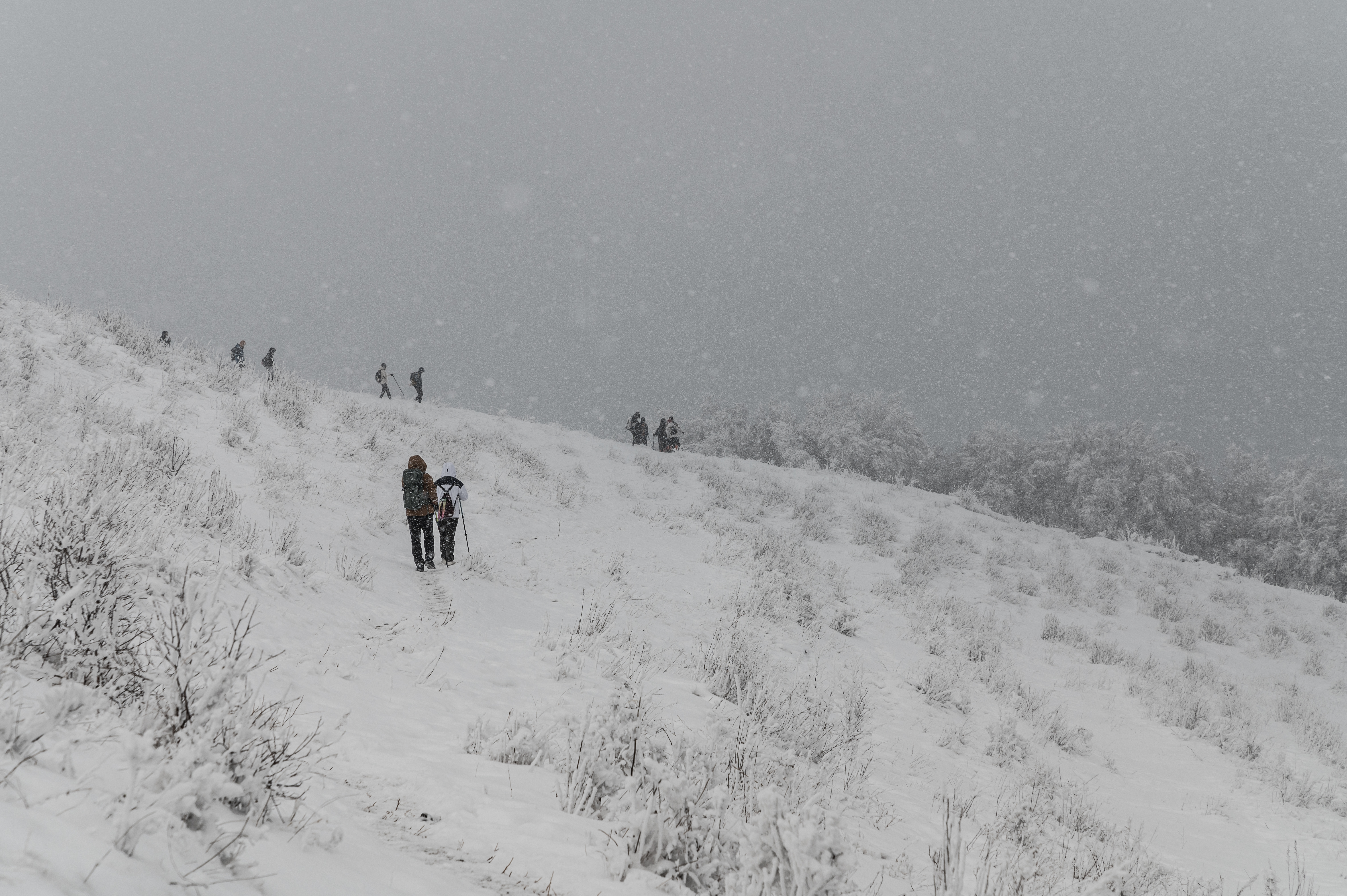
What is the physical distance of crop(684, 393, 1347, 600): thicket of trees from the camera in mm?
37812

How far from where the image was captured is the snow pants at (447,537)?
890 centimetres

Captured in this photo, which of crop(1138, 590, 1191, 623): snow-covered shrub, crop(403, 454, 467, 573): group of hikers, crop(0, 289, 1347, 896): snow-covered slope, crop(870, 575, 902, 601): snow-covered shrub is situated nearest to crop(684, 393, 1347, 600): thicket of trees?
crop(1138, 590, 1191, 623): snow-covered shrub

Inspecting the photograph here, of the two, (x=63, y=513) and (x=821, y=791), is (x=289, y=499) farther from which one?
(x=821, y=791)

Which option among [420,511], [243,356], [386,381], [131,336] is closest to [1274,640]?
[420,511]

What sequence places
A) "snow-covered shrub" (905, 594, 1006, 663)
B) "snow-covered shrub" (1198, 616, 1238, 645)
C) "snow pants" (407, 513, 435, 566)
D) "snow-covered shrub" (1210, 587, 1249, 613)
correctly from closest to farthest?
"snow pants" (407, 513, 435, 566) < "snow-covered shrub" (905, 594, 1006, 663) < "snow-covered shrub" (1198, 616, 1238, 645) < "snow-covered shrub" (1210, 587, 1249, 613)

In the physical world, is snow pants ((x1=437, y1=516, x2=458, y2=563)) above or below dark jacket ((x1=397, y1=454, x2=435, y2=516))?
below

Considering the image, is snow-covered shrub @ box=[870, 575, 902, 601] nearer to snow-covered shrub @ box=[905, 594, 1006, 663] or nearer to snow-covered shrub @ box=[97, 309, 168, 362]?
snow-covered shrub @ box=[905, 594, 1006, 663]

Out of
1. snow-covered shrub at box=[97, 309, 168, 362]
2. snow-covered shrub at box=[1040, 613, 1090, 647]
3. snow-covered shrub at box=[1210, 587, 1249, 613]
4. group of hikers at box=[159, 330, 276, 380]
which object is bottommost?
snow-covered shrub at box=[1040, 613, 1090, 647]

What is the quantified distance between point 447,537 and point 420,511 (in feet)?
2.12

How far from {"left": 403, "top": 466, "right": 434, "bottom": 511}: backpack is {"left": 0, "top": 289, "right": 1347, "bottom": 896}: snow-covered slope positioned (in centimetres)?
84

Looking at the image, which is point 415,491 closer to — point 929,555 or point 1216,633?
point 929,555

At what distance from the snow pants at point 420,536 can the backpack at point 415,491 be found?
0.14 m

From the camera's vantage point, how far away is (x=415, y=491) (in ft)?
28.2

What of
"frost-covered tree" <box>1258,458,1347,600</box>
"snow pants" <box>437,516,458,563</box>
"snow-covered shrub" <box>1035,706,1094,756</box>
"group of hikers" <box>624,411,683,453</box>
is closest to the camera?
"snow-covered shrub" <box>1035,706,1094,756</box>
